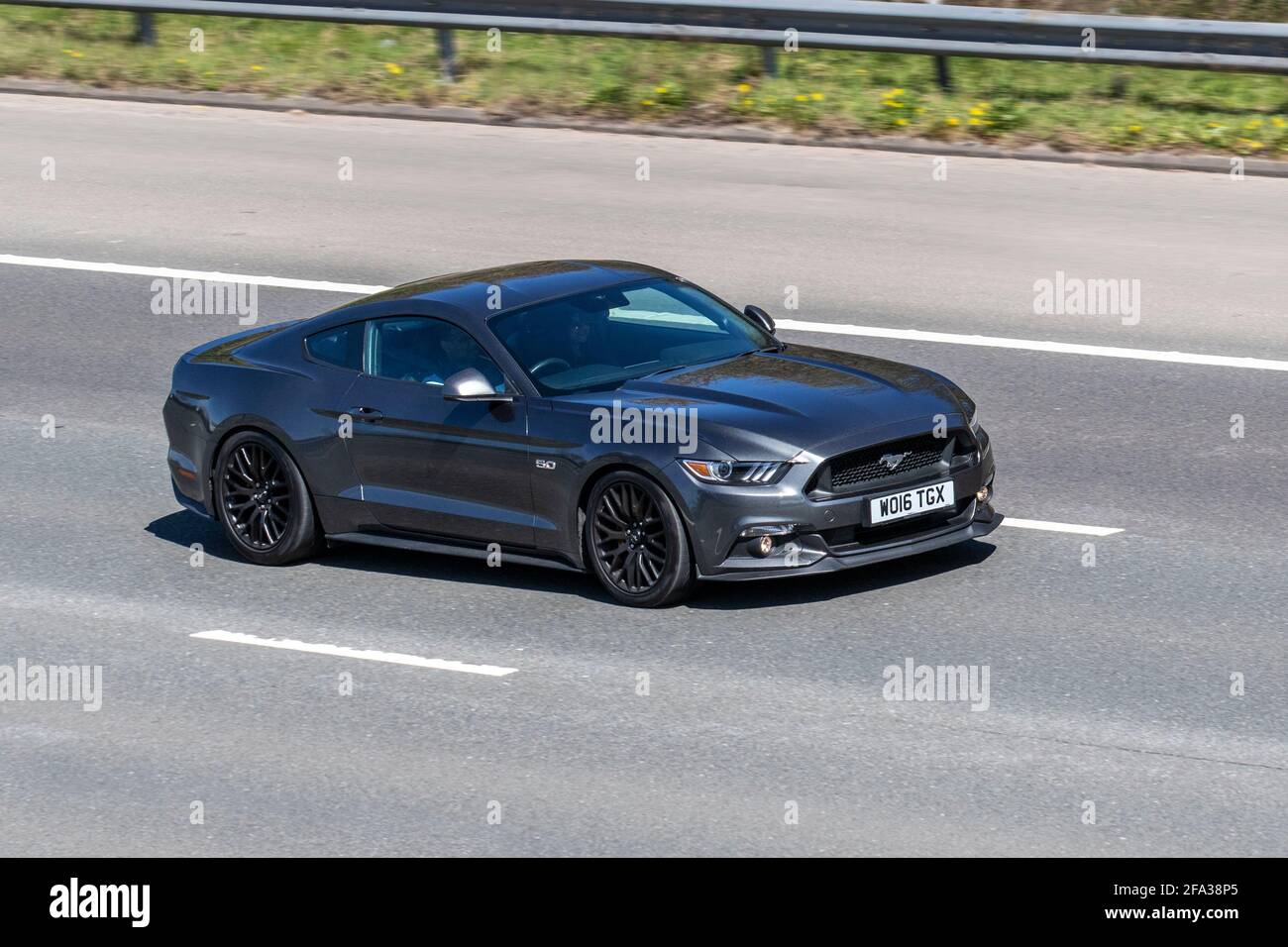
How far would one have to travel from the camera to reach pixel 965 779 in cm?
764

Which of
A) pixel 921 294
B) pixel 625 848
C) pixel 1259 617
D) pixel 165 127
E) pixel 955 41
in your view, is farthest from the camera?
pixel 165 127

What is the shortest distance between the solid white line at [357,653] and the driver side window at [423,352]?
1.51 meters

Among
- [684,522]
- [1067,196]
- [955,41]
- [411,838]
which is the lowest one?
[411,838]

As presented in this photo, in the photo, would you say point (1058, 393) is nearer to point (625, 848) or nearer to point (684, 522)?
point (684, 522)

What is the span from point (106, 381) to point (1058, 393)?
6.34m

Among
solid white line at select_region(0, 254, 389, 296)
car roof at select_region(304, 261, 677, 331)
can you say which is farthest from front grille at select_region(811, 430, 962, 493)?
solid white line at select_region(0, 254, 389, 296)

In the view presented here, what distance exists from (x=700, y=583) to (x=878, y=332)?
4724 millimetres

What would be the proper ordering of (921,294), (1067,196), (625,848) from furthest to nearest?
(1067,196), (921,294), (625,848)

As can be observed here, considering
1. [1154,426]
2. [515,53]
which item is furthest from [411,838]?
[515,53]

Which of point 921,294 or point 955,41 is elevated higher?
point 955,41

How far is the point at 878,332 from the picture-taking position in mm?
14422

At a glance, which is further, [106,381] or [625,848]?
[106,381]

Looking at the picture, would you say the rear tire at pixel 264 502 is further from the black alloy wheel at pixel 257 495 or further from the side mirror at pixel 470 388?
the side mirror at pixel 470 388

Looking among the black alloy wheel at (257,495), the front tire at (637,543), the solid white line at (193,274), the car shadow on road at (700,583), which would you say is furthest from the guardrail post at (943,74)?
the front tire at (637,543)
